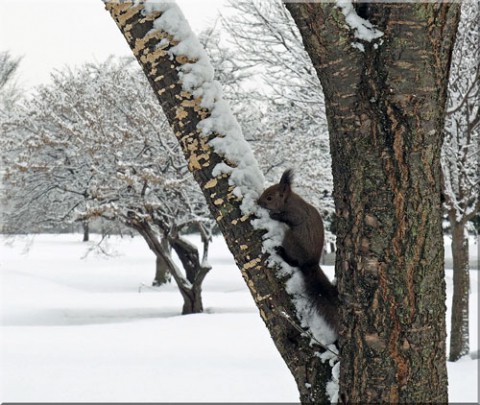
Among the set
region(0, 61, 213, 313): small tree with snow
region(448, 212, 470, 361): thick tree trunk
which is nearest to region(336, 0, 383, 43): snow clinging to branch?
region(448, 212, 470, 361): thick tree trunk

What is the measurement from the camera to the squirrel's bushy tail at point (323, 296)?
94.4 inches

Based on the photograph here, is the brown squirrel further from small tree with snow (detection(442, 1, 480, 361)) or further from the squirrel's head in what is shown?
small tree with snow (detection(442, 1, 480, 361))

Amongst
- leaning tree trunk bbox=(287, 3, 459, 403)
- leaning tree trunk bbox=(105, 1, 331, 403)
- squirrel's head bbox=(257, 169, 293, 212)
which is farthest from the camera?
squirrel's head bbox=(257, 169, 293, 212)

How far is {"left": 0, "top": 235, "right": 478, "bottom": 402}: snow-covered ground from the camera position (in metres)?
6.89

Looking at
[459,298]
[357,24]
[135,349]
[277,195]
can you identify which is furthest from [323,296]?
[135,349]

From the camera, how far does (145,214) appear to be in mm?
13273

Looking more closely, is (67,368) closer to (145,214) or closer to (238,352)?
(238,352)

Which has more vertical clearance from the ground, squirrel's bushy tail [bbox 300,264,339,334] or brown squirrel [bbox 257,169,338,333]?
brown squirrel [bbox 257,169,338,333]

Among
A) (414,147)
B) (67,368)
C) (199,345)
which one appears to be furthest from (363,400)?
(199,345)

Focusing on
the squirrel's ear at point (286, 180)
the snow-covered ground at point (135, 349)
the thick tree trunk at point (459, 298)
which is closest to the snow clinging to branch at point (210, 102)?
the squirrel's ear at point (286, 180)

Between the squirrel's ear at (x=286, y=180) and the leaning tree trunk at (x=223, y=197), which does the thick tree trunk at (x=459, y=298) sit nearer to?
the squirrel's ear at (x=286, y=180)

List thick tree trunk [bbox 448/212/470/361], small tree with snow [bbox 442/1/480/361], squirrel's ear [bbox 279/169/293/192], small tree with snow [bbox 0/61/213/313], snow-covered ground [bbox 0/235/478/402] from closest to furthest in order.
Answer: squirrel's ear [bbox 279/169/293/192], snow-covered ground [bbox 0/235/478/402], small tree with snow [bbox 442/1/480/361], thick tree trunk [bbox 448/212/470/361], small tree with snow [bbox 0/61/213/313]

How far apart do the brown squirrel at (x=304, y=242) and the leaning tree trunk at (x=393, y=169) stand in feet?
0.90

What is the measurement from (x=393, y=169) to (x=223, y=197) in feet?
2.10
